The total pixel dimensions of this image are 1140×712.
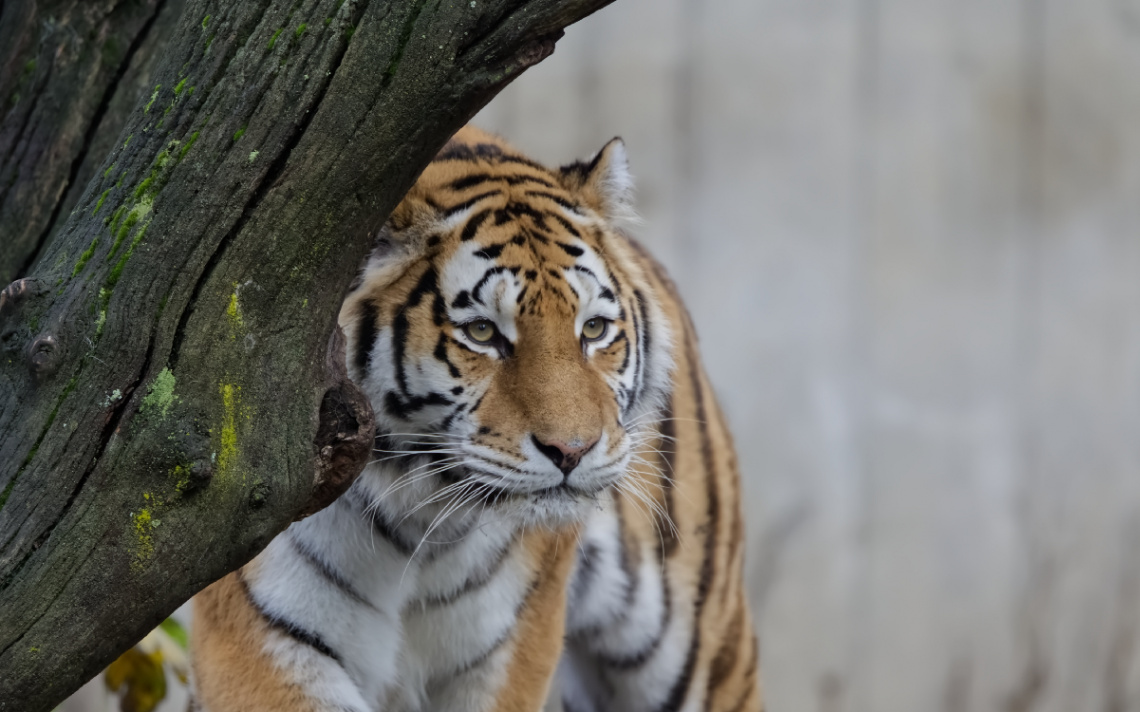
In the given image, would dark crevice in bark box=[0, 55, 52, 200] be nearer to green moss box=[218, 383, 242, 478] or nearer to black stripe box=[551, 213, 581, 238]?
black stripe box=[551, 213, 581, 238]

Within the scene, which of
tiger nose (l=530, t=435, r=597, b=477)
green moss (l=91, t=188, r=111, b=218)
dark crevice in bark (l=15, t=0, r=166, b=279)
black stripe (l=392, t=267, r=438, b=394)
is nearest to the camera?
green moss (l=91, t=188, r=111, b=218)

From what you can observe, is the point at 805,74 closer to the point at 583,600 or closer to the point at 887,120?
the point at 887,120

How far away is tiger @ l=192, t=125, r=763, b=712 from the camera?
198 cm

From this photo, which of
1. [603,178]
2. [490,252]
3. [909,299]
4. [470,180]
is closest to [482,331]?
[490,252]

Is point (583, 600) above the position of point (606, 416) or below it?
below

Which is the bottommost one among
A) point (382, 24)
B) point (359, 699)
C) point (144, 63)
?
point (359, 699)

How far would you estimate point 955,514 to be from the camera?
4191 millimetres

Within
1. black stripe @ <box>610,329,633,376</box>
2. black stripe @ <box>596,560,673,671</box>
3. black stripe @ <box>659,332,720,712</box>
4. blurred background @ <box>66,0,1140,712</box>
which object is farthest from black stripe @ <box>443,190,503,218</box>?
blurred background @ <box>66,0,1140,712</box>

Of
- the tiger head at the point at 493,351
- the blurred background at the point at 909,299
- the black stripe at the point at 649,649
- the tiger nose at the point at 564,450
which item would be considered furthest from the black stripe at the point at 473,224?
the blurred background at the point at 909,299

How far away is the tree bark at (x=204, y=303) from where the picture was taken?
1.40 meters

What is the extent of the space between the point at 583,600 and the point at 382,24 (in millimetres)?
1734

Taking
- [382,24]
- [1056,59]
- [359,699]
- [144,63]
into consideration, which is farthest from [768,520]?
[382,24]

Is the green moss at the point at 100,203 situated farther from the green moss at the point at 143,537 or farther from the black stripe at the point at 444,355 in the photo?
the black stripe at the point at 444,355

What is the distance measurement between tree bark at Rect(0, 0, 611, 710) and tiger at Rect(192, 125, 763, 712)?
49cm
